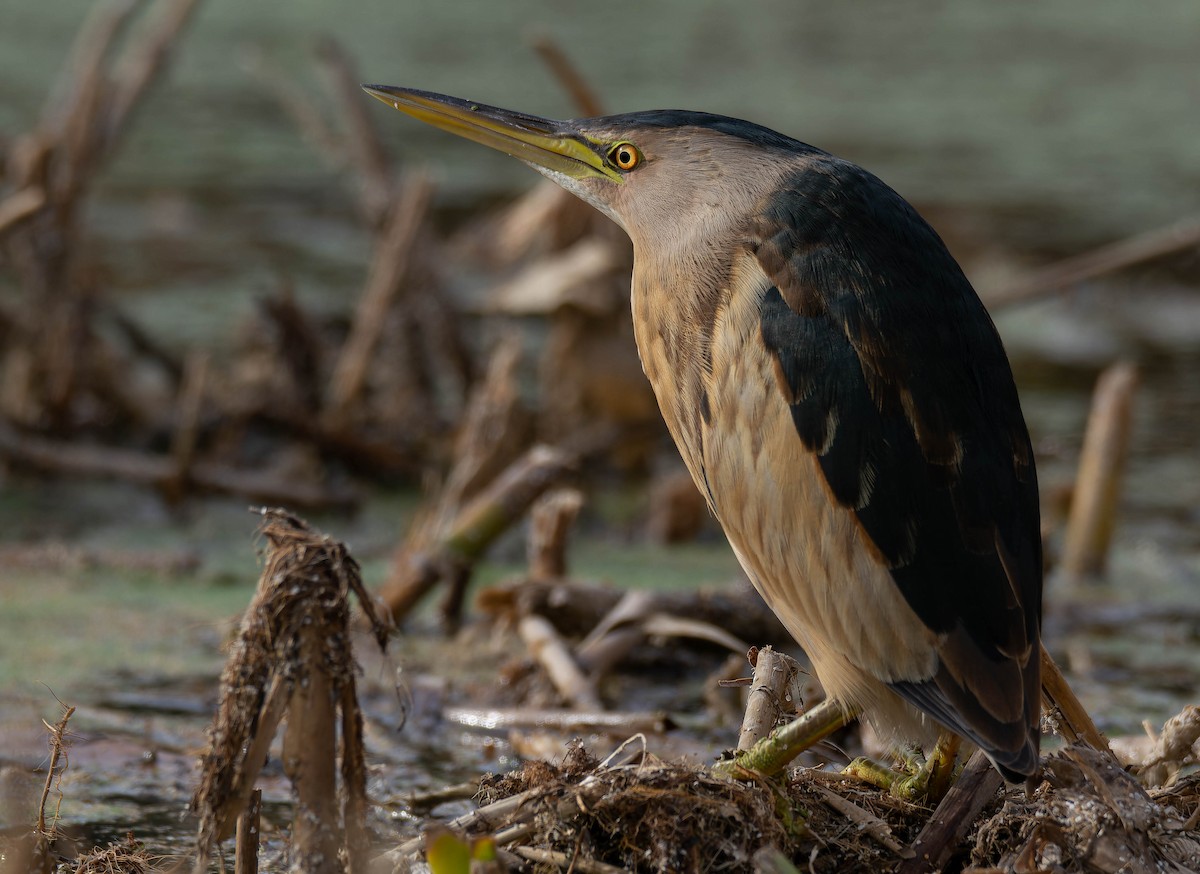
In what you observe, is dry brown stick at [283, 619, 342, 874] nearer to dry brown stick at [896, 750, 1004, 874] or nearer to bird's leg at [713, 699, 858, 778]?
bird's leg at [713, 699, 858, 778]

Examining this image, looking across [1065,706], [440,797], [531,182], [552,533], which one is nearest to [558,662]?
[552,533]

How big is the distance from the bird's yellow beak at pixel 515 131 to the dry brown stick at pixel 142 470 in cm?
203

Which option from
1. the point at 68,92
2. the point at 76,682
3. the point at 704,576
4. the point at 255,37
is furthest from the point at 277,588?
the point at 255,37

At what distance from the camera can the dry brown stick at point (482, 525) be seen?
4242mm

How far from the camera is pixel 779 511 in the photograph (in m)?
2.70

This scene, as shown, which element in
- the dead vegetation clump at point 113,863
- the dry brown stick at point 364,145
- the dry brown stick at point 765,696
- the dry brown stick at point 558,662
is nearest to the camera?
the dead vegetation clump at point 113,863

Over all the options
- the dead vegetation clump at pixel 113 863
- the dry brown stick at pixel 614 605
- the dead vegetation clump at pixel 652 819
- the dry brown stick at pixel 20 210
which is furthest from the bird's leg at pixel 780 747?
the dry brown stick at pixel 20 210

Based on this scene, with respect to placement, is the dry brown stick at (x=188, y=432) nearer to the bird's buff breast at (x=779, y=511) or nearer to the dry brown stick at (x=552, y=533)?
the dry brown stick at (x=552, y=533)

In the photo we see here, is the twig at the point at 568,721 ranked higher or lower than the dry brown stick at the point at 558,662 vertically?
lower

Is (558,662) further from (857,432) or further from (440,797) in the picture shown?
(857,432)

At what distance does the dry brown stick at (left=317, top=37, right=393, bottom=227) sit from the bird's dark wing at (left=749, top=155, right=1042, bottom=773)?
10.7ft

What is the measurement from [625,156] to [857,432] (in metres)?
0.78

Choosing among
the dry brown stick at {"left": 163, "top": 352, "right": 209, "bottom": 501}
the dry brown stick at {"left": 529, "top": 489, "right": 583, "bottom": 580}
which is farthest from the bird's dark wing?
the dry brown stick at {"left": 163, "top": 352, "right": 209, "bottom": 501}

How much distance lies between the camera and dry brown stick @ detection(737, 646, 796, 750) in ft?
8.56
